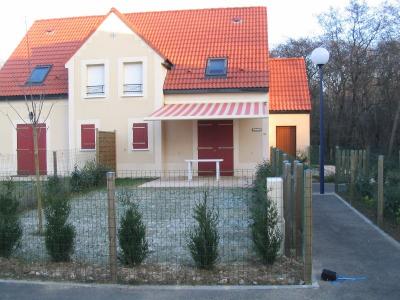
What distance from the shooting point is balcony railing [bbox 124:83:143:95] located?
66.1 ft

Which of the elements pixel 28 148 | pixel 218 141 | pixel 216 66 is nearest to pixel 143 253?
pixel 218 141

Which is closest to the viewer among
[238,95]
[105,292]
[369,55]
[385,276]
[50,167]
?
[105,292]

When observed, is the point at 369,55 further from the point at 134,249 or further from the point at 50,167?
the point at 134,249

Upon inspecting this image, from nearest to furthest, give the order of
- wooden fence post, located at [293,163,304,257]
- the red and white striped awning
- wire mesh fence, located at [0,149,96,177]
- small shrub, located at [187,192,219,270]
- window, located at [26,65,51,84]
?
small shrub, located at [187,192,219,270], wooden fence post, located at [293,163,304,257], the red and white striped awning, wire mesh fence, located at [0,149,96,177], window, located at [26,65,51,84]

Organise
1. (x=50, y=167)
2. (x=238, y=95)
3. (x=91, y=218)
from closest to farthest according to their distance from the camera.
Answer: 1. (x=91, y=218)
2. (x=238, y=95)
3. (x=50, y=167)

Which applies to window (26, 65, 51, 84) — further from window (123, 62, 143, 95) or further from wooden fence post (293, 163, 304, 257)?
wooden fence post (293, 163, 304, 257)

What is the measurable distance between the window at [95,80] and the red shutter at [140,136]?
6.66 feet

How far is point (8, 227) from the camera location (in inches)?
268

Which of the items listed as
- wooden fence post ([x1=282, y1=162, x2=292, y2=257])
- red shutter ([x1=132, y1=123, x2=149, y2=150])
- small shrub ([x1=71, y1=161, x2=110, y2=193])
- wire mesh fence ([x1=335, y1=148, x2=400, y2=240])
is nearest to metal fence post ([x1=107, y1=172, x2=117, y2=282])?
wooden fence post ([x1=282, y1=162, x2=292, y2=257])

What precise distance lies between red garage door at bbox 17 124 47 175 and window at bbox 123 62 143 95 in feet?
14.1

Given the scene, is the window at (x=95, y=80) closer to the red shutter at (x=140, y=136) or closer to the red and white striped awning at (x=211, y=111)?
the red shutter at (x=140, y=136)

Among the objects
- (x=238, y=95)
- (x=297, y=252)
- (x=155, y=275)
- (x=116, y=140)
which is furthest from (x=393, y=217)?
(x=116, y=140)

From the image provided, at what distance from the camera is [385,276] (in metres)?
5.96

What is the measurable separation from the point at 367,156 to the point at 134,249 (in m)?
9.03
